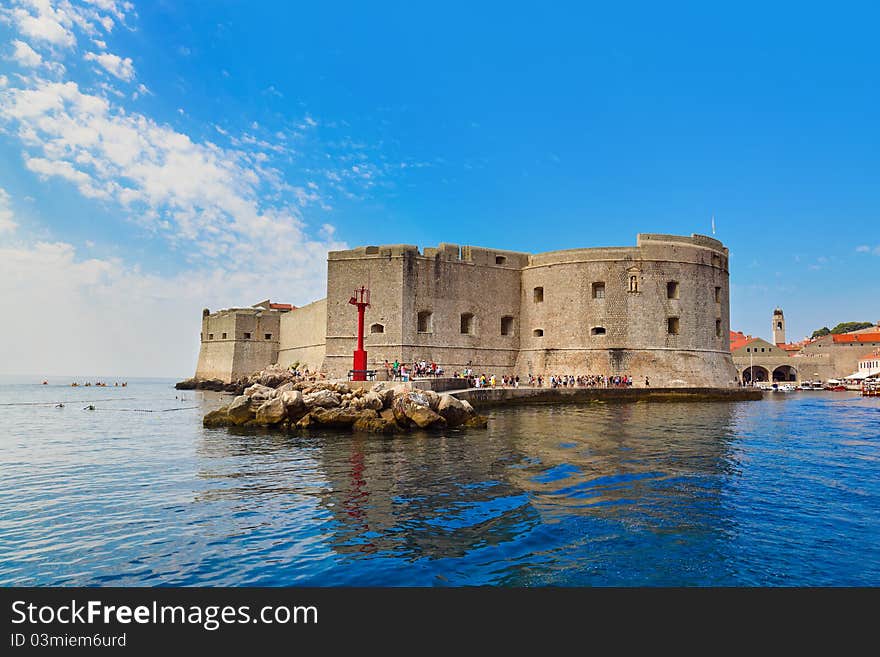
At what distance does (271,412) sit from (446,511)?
29.9ft

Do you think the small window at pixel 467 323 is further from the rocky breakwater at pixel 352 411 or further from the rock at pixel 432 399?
the rock at pixel 432 399

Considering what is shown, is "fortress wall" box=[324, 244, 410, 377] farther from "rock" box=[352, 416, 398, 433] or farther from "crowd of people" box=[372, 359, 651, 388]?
"rock" box=[352, 416, 398, 433]

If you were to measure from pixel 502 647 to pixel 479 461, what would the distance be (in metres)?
6.03

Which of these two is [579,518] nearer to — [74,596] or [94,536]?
[74,596]

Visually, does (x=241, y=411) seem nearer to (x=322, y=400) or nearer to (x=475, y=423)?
(x=322, y=400)

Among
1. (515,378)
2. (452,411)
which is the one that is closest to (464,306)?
(515,378)

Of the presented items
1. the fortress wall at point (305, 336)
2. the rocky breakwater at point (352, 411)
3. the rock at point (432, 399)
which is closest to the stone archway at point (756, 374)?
the fortress wall at point (305, 336)

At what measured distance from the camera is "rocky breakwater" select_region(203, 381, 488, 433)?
13.2 meters

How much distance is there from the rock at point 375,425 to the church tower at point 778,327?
A: 54737 millimetres

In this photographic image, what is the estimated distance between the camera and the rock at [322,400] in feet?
45.7

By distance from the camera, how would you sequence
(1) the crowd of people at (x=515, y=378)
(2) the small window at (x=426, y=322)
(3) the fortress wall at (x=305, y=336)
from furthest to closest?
(3) the fortress wall at (x=305, y=336), (2) the small window at (x=426, y=322), (1) the crowd of people at (x=515, y=378)

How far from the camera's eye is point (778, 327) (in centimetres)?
5566

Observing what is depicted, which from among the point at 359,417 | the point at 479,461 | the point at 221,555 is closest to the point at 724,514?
the point at 479,461

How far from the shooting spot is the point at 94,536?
5.07 meters
